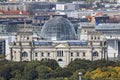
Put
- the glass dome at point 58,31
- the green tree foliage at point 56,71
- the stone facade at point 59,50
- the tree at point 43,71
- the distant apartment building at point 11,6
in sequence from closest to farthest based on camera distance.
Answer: the green tree foliage at point 56,71, the tree at point 43,71, the stone facade at point 59,50, the glass dome at point 58,31, the distant apartment building at point 11,6

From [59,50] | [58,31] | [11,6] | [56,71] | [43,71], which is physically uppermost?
[43,71]

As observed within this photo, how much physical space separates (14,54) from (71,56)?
412 centimetres

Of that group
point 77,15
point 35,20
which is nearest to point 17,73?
point 35,20

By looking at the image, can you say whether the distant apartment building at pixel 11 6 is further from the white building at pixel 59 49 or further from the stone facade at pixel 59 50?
the stone facade at pixel 59 50

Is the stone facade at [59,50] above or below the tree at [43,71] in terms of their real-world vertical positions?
below

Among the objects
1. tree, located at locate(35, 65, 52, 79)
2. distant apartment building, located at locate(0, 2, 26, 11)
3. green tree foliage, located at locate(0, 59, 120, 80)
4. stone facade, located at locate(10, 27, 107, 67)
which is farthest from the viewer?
distant apartment building, located at locate(0, 2, 26, 11)

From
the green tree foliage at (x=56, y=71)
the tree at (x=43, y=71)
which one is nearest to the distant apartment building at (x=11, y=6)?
the green tree foliage at (x=56, y=71)

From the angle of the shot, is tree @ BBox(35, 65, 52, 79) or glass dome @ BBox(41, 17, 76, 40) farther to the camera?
glass dome @ BBox(41, 17, 76, 40)

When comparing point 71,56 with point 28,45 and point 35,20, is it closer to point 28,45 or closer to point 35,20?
point 28,45

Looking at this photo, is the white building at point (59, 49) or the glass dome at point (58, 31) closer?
the white building at point (59, 49)

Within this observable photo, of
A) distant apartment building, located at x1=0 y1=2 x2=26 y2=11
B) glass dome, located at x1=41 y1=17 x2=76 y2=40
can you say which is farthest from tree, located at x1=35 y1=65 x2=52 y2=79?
distant apartment building, located at x1=0 y1=2 x2=26 y2=11

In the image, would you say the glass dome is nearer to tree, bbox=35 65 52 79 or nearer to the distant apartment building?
tree, bbox=35 65 52 79

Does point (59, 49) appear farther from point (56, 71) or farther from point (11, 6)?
point (11, 6)

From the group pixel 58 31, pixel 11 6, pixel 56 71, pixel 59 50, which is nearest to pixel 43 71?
pixel 56 71
